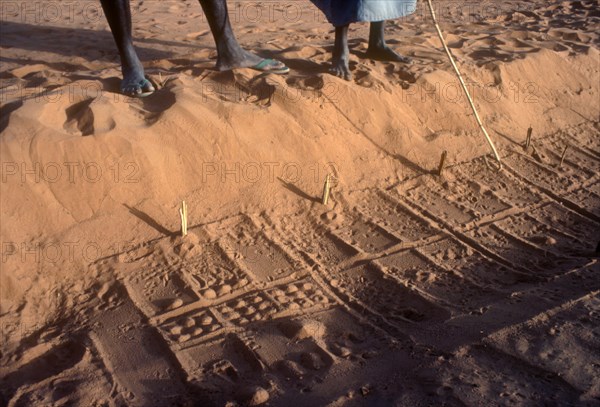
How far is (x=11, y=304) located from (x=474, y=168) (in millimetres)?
2881

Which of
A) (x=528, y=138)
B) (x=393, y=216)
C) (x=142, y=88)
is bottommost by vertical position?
(x=393, y=216)

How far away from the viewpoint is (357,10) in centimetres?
405

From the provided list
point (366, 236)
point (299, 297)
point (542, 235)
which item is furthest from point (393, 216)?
point (299, 297)

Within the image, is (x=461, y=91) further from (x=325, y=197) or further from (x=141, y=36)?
(x=141, y=36)

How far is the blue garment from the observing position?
4.06 metres

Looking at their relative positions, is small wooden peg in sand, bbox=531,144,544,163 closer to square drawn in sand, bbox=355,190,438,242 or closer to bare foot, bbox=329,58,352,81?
square drawn in sand, bbox=355,190,438,242

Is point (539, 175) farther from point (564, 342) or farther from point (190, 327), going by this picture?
point (190, 327)

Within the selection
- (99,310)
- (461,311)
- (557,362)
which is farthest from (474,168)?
(99,310)

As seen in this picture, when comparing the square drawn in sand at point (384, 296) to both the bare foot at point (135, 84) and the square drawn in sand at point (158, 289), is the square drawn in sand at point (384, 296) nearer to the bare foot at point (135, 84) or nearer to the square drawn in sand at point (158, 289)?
the square drawn in sand at point (158, 289)

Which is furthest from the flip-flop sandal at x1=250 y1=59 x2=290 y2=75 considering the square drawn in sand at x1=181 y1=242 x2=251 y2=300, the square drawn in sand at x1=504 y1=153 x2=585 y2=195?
the square drawn in sand at x1=504 y1=153 x2=585 y2=195

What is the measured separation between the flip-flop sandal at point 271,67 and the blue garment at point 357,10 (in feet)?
1.50

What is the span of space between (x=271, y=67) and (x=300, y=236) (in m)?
1.42

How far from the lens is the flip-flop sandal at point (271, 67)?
4133mm

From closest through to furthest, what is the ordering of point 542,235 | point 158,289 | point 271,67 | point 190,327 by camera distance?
point 190,327, point 158,289, point 542,235, point 271,67
